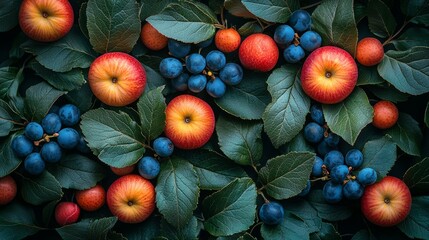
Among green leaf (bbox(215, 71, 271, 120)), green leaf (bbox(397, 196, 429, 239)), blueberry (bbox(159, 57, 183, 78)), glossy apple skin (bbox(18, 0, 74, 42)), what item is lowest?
green leaf (bbox(397, 196, 429, 239))

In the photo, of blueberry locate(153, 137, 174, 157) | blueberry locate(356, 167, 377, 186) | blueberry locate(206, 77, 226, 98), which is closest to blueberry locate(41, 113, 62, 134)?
blueberry locate(153, 137, 174, 157)

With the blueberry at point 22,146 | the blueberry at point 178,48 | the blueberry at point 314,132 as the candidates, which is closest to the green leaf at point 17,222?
the blueberry at point 22,146

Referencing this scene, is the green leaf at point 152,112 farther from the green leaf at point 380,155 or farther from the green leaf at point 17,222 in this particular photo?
the green leaf at point 380,155

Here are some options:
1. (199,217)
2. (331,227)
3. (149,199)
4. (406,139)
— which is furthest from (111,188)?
(406,139)

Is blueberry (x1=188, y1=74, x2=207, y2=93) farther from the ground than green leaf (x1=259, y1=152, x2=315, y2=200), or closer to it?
farther from the ground

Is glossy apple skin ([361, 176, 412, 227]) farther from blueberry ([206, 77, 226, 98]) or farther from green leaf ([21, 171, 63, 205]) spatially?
green leaf ([21, 171, 63, 205])

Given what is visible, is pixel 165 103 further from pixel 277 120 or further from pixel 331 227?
pixel 331 227

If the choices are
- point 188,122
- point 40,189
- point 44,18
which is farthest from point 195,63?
point 40,189
